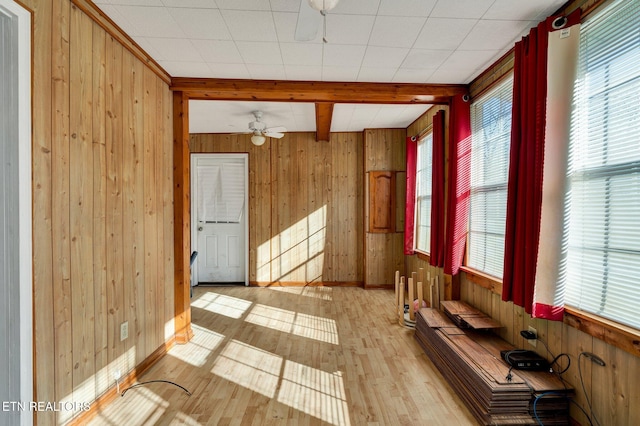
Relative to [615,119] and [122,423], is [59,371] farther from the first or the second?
[615,119]

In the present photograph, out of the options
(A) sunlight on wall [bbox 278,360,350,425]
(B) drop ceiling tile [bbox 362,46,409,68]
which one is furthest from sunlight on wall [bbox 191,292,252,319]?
(B) drop ceiling tile [bbox 362,46,409,68]

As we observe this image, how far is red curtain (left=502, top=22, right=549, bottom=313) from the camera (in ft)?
7.30

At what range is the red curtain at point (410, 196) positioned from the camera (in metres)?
5.26

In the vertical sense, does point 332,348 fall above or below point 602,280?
below

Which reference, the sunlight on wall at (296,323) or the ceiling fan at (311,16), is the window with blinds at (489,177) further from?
the ceiling fan at (311,16)

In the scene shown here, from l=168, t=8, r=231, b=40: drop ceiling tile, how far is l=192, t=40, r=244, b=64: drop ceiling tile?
0.07 m

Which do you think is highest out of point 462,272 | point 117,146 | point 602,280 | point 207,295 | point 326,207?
point 117,146

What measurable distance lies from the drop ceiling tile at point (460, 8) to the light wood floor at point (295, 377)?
262 centimetres

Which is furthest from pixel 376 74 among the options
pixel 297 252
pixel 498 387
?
pixel 297 252

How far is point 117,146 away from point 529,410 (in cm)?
320

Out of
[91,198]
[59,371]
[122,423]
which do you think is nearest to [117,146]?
[91,198]

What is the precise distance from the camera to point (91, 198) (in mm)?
2156

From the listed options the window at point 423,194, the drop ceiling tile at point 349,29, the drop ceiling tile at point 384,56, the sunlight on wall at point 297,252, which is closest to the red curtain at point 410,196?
the window at point 423,194

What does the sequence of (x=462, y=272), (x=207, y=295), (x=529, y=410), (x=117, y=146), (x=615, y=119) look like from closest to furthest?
(x=615, y=119), (x=529, y=410), (x=117, y=146), (x=462, y=272), (x=207, y=295)
